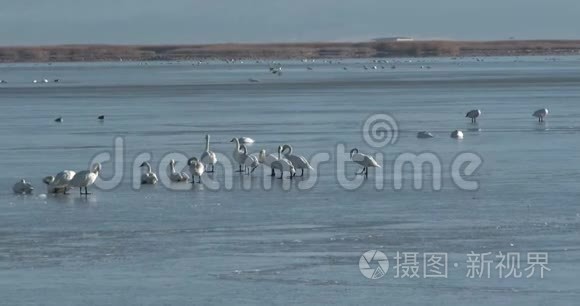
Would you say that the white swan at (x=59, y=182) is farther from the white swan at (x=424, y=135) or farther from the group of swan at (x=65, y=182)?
the white swan at (x=424, y=135)

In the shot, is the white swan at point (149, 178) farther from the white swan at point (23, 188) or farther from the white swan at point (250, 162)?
the white swan at point (250, 162)

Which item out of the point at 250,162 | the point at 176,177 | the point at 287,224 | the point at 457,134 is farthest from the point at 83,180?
the point at 457,134

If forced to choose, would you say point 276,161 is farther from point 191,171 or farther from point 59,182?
point 59,182

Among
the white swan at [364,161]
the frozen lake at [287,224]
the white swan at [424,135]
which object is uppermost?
the white swan at [424,135]

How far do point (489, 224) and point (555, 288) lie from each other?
2.54 metres

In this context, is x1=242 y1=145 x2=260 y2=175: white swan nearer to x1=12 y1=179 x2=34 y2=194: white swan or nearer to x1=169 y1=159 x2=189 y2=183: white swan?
x1=169 y1=159 x2=189 y2=183: white swan

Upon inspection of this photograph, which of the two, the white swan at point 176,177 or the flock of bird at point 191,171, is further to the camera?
the white swan at point 176,177

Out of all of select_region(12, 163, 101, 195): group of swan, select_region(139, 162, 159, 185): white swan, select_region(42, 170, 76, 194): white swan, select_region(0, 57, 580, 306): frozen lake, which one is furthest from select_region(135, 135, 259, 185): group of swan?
select_region(42, 170, 76, 194): white swan

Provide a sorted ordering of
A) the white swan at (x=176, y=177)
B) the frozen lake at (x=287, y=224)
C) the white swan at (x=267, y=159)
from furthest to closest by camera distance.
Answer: the white swan at (x=267, y=159) → the white swan at (x=176, y=177) → the frozen lake at (x=287, y=224)

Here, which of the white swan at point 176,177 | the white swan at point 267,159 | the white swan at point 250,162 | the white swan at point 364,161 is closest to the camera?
the white swan at point 176,177

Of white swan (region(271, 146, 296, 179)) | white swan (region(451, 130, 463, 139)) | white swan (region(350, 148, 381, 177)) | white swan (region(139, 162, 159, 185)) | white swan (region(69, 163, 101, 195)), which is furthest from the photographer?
white swan (region(451, 130, 463, 139))

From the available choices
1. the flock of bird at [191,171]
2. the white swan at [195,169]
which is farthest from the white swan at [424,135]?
the white swan at [195,169]

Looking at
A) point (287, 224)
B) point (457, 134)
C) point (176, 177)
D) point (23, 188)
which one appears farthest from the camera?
point (457, 134)

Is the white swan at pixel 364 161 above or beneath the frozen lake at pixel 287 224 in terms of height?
above
